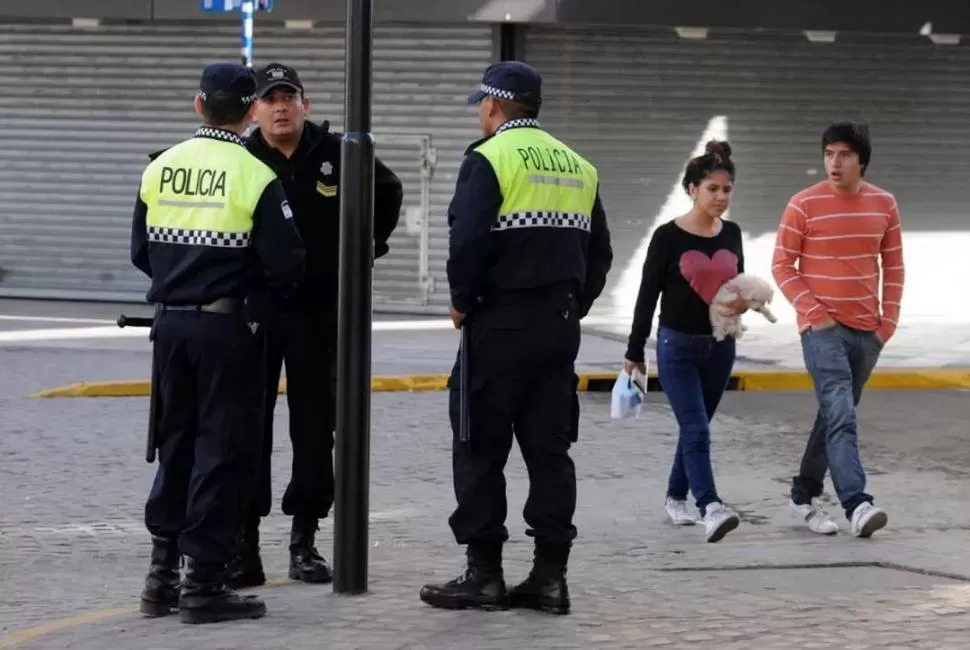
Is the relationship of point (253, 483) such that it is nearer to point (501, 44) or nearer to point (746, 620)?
point (746, 620)

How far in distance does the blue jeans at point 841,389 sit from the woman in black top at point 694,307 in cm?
45

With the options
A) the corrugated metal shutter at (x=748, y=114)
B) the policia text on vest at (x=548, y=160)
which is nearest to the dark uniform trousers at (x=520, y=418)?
the policia text on vest at (x=548, y=160)

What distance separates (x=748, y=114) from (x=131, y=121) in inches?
272

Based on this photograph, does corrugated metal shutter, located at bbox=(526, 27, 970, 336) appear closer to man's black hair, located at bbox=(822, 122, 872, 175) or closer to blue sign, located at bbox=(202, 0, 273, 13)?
blue sign, located at bbox=(202, 0, 273, 13)

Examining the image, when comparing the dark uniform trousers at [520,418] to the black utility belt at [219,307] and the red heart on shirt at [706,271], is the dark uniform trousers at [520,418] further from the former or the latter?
the red heart on shirt at [706,271]

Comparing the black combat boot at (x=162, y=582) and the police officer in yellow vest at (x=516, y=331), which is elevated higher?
the police officer in yellow vest at (x=516, y=331)

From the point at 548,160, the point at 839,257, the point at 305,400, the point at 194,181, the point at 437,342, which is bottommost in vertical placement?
the point at 437,342

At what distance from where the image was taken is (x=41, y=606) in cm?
711

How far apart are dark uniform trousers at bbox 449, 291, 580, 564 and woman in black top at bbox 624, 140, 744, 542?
1874 mm

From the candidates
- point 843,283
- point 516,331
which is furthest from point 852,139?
point 516,331

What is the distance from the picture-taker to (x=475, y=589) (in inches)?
267

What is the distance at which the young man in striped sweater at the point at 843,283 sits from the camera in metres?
8.45

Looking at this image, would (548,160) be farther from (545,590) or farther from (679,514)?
(679,514)

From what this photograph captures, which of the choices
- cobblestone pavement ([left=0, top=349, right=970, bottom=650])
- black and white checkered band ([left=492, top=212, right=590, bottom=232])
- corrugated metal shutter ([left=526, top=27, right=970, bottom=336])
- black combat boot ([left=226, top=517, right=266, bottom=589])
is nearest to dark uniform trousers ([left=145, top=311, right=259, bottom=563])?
cobblestone pavement ([left=0, top=349, right=970, bottom=650])
